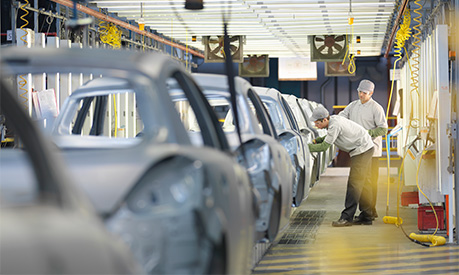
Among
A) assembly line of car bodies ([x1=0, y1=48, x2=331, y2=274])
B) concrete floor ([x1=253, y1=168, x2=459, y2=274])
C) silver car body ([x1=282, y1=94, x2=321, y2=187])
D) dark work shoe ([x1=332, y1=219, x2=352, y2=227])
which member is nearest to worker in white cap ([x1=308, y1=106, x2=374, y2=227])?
dark work shoe ([x1=332, y1=219, x2=352, y2=227])

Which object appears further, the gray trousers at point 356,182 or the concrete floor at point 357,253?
the gray trousers at point 356,182

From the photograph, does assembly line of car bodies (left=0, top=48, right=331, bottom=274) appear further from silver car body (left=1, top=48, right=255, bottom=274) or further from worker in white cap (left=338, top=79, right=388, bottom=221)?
worker in white cap (left=338, top=79, right=388, bottom=221)

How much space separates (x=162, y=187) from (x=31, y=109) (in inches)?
317

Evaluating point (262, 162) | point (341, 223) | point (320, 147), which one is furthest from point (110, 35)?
point (262, 162)

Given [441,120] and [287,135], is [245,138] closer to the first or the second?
[287,135]

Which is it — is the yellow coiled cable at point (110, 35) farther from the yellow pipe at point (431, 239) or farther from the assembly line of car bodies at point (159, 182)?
the assembly line of car bodies at point (159, 182)

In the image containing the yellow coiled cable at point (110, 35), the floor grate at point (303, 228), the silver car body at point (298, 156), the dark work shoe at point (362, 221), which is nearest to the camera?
the silver car body at point (298, 156)

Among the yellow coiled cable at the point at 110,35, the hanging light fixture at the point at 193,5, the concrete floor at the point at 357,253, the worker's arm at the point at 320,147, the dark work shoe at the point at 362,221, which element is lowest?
the concrete floor at the point at 357,253

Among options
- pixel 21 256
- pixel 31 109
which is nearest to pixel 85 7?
pixel 31 109

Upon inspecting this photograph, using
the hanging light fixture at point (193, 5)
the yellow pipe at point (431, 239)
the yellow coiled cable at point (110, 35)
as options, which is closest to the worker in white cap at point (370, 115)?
the yellow pipe at point (431, 239)

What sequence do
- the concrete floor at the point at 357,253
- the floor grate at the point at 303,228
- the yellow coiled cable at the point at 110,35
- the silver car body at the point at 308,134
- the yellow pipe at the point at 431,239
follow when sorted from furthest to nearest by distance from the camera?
1. the yellow coiled cable at the point at 110,35
2. the silver car body at the point at 308,134
3. the floor grate at the point at 303,228
4. the yellow pipe at the point at 431,239
5. the concrete floor at the point at 357,253

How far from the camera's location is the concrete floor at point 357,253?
24.3 feet

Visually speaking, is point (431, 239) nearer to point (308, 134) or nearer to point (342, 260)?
point (342, 260)

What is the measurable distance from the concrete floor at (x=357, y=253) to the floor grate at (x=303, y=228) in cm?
1
